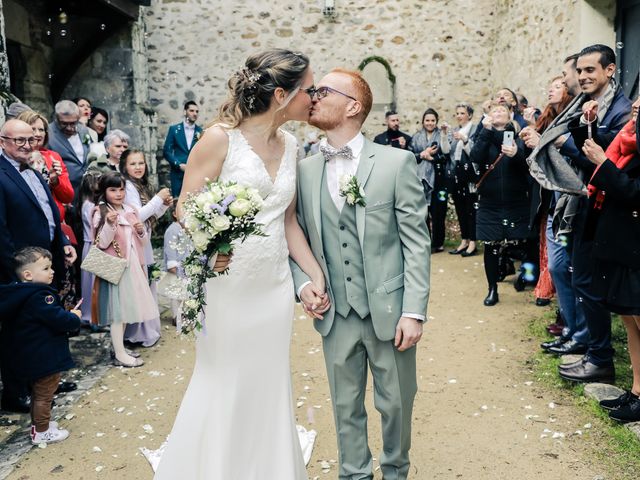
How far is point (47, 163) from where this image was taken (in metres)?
5.52

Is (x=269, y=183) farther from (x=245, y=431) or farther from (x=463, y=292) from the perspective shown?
(x=463, y=292)

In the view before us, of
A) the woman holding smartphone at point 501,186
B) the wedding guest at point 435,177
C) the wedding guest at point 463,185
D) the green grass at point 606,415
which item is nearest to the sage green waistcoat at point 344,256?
the green grass at point 606,415

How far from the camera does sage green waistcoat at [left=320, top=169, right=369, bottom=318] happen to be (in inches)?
116

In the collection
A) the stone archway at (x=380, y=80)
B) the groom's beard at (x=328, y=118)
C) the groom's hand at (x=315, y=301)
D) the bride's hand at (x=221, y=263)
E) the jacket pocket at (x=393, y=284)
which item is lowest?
the groom's hand at (x=315, y=301)

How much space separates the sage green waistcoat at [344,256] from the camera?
2939 mm

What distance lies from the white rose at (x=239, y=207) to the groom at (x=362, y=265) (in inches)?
19.2

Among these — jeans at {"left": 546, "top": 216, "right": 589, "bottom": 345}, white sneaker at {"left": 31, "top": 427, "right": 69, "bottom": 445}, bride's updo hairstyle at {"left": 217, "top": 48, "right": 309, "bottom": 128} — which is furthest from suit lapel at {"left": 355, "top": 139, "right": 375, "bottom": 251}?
jeans at {"left": 546, "top": 216, "right": 589, "bottom": 345}

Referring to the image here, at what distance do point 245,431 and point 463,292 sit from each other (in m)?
4.98

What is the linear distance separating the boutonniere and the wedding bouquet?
406 mm

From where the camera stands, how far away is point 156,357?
569 cm

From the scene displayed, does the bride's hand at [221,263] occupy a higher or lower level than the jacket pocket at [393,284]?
higher

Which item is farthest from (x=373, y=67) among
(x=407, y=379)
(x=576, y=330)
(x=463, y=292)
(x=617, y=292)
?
(x=407, y=379)

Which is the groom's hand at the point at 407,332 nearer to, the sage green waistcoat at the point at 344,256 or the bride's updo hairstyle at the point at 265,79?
the sage green waistcoat at the point at 344,256

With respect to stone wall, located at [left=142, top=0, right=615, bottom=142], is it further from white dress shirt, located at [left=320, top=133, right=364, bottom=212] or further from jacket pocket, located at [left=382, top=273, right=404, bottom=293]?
jacket pocket, located at [left=382, top=273, right=404, bottom=293]
